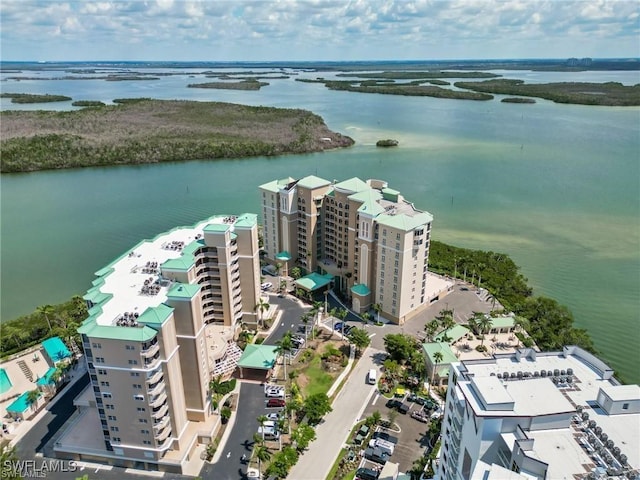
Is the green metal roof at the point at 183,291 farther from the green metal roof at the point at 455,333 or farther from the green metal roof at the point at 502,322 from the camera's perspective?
the green metal roof at the point at 502,322

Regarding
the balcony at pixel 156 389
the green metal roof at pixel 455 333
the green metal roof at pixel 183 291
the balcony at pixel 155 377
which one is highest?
the green metal roof at pixel 183 291

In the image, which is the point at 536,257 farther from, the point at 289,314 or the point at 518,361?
the point at 518,361

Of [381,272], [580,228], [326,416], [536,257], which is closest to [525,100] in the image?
[580,228]

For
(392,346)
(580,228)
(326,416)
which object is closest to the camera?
(326,416)

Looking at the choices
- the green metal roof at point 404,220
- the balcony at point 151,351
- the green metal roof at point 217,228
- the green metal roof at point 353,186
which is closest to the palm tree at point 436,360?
the green metal roof at point 404,220

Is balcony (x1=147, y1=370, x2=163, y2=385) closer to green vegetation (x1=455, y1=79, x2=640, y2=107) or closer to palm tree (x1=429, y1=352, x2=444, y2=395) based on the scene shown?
palm tree (x1=429, y1=352, x2=444, y2=395)

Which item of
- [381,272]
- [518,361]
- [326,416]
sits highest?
[518,361]

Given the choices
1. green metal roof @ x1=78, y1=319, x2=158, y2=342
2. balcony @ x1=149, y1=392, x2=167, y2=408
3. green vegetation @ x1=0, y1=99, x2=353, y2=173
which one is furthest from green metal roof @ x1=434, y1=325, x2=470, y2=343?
green vegetation @ x1=0, y1=99, x2=353, y2=173
